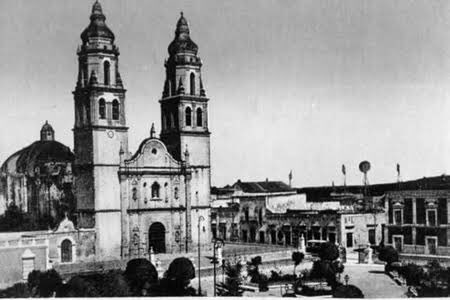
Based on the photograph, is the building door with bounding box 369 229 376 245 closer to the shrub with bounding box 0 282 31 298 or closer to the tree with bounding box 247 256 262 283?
the tree with bounding box 247 256 262 283

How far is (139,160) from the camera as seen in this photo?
112 ft

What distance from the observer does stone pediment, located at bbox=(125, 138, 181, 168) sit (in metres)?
34.1

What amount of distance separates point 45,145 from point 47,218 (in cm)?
505

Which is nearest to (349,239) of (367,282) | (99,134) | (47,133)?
(367,282)

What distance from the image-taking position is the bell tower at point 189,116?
3575 centimetres

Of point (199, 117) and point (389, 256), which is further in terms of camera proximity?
point (199, 117)

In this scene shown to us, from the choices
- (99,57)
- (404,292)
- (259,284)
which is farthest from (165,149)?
(404,292)

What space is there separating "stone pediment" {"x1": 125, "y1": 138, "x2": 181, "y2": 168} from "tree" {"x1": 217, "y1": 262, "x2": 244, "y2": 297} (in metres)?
9.36

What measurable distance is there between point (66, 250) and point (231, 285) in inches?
398

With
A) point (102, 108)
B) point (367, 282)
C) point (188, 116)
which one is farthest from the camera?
point (188, 116)

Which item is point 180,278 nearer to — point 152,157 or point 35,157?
point 152,157

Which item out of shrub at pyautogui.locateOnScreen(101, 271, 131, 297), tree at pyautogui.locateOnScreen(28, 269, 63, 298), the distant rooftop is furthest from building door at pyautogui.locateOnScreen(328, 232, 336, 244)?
tree at pyautogui.locateOnScreen(28, 269, 63, 298)

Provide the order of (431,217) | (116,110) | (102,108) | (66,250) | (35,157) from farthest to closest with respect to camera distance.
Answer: (35,157)
(116,110)
(102,108)
(431,217)
(66,250)

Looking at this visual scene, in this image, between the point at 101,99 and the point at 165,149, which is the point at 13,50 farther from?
the point at 165,149
